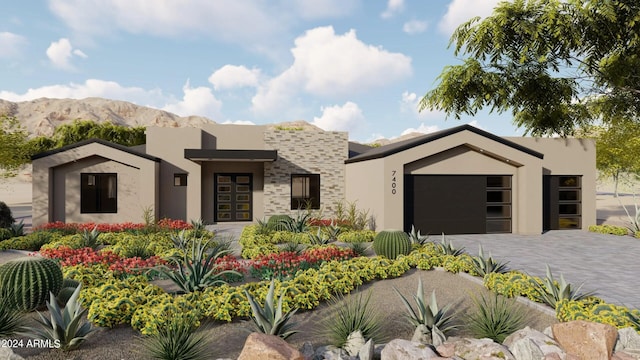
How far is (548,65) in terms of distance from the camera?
2069cm

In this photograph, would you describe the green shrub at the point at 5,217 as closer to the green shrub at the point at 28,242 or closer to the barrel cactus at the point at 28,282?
the green shrub at the point at 28,242

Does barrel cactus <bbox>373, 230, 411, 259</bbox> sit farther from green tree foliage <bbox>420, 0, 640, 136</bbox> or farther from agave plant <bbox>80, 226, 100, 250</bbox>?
green tree foliage <bbox>420, 0, 640, 136</bbox>

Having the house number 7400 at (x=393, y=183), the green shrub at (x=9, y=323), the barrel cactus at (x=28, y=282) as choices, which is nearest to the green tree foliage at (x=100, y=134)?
the house number 7400 at (x=393, y=183)

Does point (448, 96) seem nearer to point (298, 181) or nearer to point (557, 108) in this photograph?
point (557, 108)

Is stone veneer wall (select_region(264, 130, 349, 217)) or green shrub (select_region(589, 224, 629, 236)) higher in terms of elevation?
stone veneer wall (select_region(264, 130, 349, 217))

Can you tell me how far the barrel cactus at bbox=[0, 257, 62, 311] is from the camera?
568 centimetres

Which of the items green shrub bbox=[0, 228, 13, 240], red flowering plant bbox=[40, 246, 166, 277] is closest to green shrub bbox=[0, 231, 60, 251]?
green shrub bbox=[0, 228, 13, 240]

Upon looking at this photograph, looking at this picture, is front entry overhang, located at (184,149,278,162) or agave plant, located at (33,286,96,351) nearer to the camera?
agave plant, located at (33,286,96,351)

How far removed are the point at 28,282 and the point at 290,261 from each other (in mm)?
4881

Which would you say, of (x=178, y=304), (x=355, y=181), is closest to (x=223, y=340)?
(x=178, y=304)

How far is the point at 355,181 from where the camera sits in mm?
17562

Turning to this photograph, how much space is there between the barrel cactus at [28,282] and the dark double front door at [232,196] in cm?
1287

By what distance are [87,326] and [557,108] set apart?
2506cm

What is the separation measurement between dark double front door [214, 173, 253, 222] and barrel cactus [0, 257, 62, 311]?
1287 centimetres
